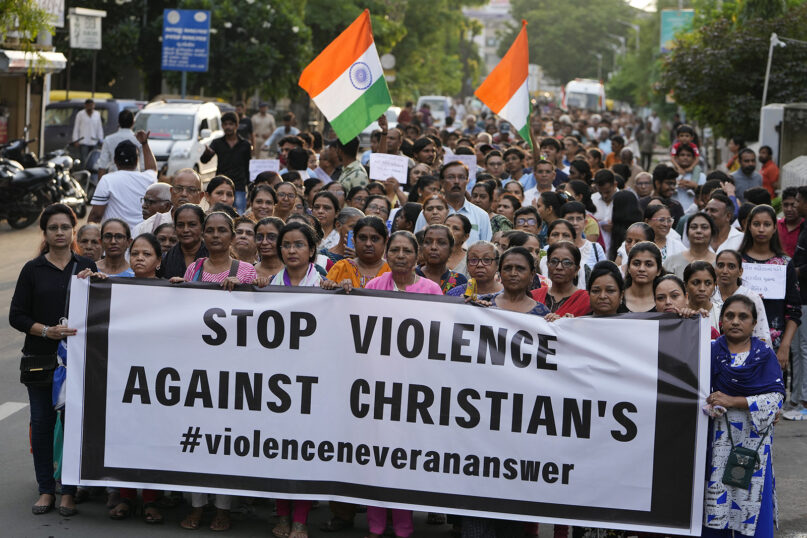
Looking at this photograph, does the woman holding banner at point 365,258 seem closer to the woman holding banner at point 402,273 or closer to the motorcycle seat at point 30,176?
the woman holding banner at point 402,273

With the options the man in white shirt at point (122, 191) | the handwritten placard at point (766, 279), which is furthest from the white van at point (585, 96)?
the handwritten placard at point (766, 279)

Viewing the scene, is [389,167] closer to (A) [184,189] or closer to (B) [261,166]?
(B) [261,166]

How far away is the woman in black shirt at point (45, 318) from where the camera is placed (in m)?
6.95

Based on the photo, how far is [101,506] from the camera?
717cm

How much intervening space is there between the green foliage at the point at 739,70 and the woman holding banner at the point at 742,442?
17.8 meters

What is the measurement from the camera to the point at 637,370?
6398 millimetres

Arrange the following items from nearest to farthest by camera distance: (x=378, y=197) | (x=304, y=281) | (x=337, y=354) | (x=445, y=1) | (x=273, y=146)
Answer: (x=337, y=354), (x=304, y=281), (x=378, y=197), (x=273, y=146), (x=445, y=1)

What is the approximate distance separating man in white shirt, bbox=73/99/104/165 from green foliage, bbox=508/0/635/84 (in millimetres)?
84666

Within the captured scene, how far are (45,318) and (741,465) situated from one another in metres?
3.75

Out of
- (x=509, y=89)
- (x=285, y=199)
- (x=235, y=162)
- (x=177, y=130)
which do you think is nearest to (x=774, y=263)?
(x=285, y=199)

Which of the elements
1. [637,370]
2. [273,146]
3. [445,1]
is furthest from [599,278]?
[445,1]

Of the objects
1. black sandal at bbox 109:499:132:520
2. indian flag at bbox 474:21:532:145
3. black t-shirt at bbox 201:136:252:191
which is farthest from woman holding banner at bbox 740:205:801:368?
black t-shirt at bbox 201:136:252:191

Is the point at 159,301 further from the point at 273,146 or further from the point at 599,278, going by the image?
the point at 273,146

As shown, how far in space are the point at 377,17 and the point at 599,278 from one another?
37.4 m
